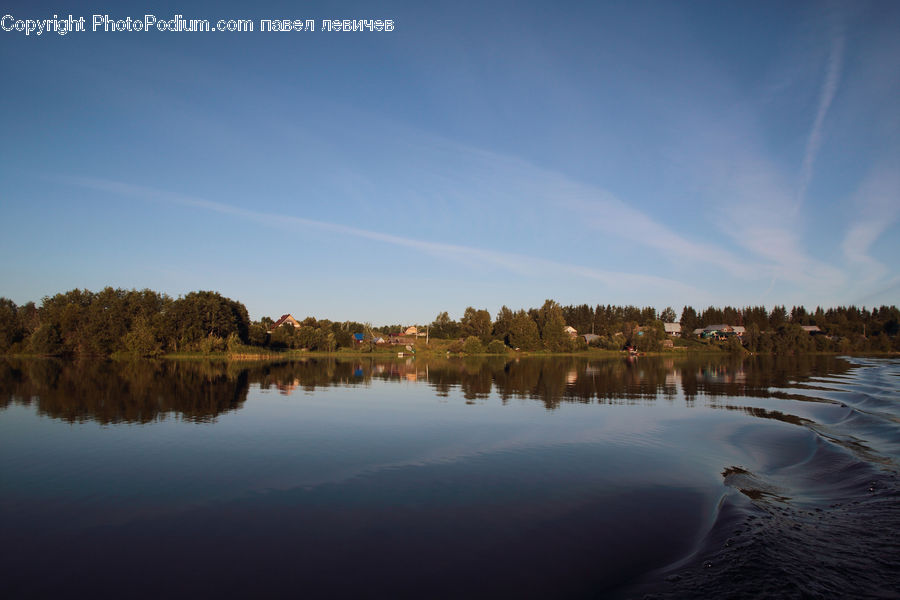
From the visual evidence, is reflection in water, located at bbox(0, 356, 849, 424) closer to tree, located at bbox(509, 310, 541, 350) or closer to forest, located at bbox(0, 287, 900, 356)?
forest, located at bbox(0, 287, 900, 356)

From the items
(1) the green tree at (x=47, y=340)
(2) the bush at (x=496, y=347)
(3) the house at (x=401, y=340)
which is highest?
(1) the green tree at (x=47, y=340)

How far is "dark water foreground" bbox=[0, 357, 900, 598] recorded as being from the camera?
8.09 m

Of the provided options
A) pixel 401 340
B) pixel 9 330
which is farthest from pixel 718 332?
pixel 9 330

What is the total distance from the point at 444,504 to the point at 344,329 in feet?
342

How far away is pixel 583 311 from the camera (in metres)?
172

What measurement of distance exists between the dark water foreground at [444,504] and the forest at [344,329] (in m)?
58.9

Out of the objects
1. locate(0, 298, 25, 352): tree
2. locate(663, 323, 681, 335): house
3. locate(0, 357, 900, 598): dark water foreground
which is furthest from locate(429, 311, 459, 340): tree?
locate(0, 357, 900, 598): dark water foreground

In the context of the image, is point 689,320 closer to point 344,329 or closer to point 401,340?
point 401,340

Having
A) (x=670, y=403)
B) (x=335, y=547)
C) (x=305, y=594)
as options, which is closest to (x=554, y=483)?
(x=335, y=547)

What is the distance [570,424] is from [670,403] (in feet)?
37.6

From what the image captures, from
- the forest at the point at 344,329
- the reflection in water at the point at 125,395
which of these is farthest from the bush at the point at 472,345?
the reflection in water at the point at 125,395

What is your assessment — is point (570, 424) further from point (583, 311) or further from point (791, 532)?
point (583, 311)

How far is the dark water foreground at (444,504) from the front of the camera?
8094 mm

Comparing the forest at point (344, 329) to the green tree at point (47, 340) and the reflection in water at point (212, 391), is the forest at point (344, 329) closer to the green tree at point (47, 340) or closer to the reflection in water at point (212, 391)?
the green tree at point (47, 340)
